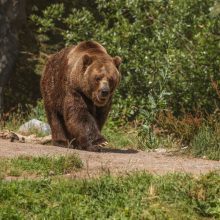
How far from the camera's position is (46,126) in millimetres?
13359

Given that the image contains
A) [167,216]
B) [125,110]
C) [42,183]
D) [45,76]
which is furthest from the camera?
[125,110]

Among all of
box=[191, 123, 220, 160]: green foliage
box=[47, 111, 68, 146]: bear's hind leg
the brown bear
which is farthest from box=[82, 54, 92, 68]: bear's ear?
box=[191, 123, 220, 160]: green foliage

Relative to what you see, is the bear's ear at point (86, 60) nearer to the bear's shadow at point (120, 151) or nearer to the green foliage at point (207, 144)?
the bear's shadow at point (120, 151)

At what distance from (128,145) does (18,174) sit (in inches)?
164

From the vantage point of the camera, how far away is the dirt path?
848 cm

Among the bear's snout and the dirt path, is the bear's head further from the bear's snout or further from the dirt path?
the dirt path

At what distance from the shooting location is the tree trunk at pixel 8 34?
16.8m

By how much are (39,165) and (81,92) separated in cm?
274

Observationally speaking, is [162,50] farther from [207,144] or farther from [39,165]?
[39,165]

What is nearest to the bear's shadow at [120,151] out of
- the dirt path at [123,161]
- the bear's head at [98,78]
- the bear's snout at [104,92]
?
the dirt path at [123,161]

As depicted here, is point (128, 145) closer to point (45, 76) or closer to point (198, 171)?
point (45, 76)

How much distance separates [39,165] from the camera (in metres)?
8.25

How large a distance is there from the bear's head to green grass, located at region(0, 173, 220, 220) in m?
3.07

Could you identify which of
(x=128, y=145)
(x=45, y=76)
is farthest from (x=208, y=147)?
(x=45, y=76)
